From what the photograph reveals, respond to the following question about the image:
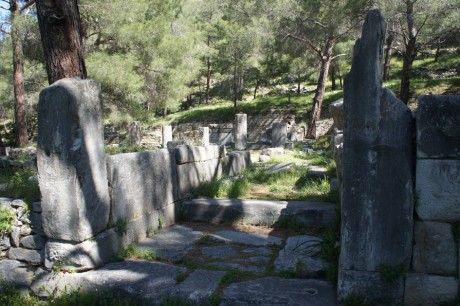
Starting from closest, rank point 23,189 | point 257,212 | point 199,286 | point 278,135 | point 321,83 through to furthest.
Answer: point 199,286 → point 23,189 → point 257,212 → point 278,135 → point 321,83

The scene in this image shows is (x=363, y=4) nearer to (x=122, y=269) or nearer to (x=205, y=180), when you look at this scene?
(x=205, y=180)

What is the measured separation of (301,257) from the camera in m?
3.56

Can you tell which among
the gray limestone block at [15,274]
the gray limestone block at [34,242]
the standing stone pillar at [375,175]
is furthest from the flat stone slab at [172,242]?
the standing stone pillar at [375,175]

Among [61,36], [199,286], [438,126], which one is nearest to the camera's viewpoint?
[438,126]

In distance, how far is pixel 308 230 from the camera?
15.0 feet

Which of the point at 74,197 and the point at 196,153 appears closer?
the point at 74,197

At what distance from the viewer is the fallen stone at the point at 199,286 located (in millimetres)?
2846

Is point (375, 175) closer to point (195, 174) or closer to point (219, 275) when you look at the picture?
point (219, 275)

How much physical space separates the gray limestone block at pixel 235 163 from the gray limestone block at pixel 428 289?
5578 millimetres

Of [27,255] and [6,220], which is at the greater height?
[6,220]

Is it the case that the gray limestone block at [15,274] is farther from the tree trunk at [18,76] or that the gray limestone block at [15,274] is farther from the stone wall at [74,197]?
the tree trunk at [18,76]

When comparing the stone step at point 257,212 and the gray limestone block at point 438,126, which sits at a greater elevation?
the gray limestone block at point 438,126

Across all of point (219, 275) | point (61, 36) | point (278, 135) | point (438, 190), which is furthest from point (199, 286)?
point (278, 135)

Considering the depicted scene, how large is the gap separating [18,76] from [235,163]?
11517 millimetres
